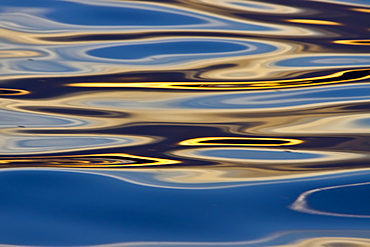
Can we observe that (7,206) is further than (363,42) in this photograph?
No

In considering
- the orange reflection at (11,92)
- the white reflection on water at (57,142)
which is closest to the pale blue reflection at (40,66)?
the orange reflection at (11,92)

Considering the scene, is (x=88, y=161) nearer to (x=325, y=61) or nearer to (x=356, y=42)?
(x=325, y=61)

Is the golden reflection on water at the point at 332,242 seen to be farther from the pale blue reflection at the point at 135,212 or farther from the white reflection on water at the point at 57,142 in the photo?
the white reflection on water at the point at 57,142

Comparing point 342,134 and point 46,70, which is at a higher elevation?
point 46,70

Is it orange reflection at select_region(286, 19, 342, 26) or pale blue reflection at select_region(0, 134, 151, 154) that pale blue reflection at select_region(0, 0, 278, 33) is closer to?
orange reflection at select_region(286, 19, 342, 26)

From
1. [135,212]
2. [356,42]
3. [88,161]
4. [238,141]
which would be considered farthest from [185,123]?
[356,42]

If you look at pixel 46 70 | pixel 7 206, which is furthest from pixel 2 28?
pixel 7 206

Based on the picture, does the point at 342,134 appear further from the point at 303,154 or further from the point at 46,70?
the point at 46,70
